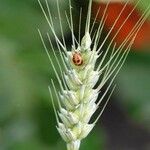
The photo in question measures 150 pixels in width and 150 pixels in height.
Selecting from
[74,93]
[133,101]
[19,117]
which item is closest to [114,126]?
[133,101]

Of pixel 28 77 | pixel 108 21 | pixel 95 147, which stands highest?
pixel 108 21

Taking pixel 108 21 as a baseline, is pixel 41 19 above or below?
below

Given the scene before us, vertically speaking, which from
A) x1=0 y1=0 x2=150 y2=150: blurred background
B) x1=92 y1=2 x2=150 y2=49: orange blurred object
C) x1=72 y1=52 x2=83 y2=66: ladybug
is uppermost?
x1=72 y1=52 x2=83 y2=66: ladybug

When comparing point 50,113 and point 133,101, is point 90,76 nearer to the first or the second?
point 50,113

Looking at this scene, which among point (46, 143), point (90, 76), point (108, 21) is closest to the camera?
point (90, 76)

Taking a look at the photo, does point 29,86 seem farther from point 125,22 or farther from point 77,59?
point 77,59

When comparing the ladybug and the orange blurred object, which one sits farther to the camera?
the orange blurred object

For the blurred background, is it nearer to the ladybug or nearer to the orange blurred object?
the orange blurred object

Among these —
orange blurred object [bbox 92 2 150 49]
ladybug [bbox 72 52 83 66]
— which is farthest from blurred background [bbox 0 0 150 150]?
ladybug [bbox 72 52 83 66]
